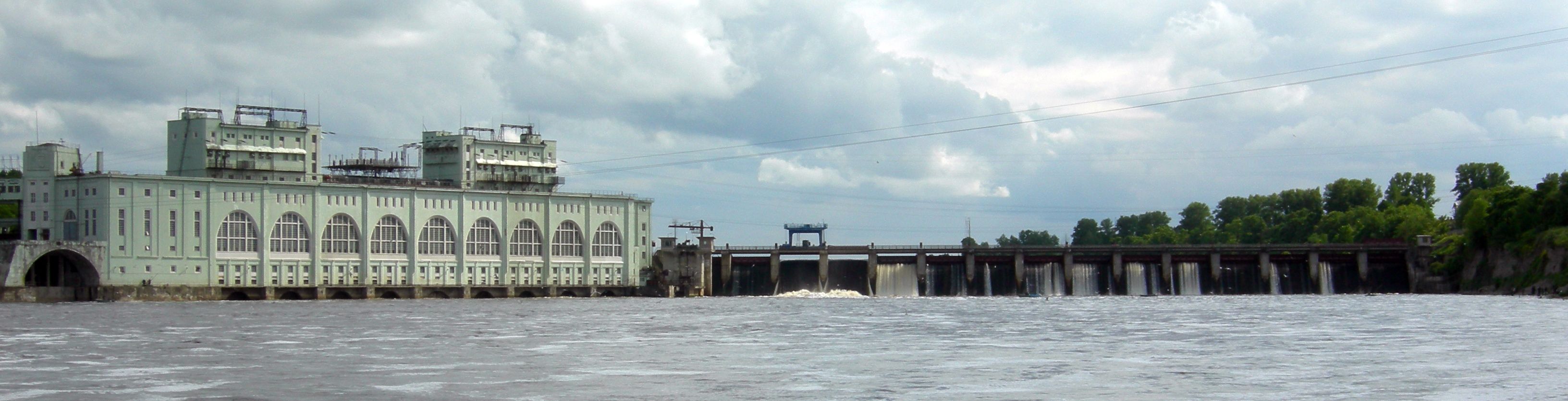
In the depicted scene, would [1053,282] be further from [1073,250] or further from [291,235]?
[291,235]

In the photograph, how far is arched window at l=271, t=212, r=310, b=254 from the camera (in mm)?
143625

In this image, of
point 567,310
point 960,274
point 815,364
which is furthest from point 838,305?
point 815,364

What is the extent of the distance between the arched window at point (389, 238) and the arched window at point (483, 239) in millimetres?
7007

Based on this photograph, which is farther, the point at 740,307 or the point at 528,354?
the point at 740,307

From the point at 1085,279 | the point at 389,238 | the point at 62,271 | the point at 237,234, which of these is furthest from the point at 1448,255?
the point at 62,271

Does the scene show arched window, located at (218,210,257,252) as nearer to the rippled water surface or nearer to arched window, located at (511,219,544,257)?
arched window, located at (511,219,544,257)

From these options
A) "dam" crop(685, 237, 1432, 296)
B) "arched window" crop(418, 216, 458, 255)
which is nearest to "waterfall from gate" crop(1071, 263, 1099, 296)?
"dam" crop(685, 237, 1432, 296)

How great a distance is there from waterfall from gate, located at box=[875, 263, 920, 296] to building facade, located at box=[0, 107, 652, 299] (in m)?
27.2

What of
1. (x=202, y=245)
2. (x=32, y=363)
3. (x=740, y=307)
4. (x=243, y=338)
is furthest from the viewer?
(x=202, y=245)

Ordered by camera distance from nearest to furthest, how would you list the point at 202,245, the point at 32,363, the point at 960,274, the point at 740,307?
the point at 32,363 → the point at 740,307 → the point at 202,245 → the point at 960,274

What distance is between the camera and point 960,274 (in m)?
170

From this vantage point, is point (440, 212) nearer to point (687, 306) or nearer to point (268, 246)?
point (268, 246)

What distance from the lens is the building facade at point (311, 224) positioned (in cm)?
13250

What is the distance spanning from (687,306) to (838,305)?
11828 millimetres
